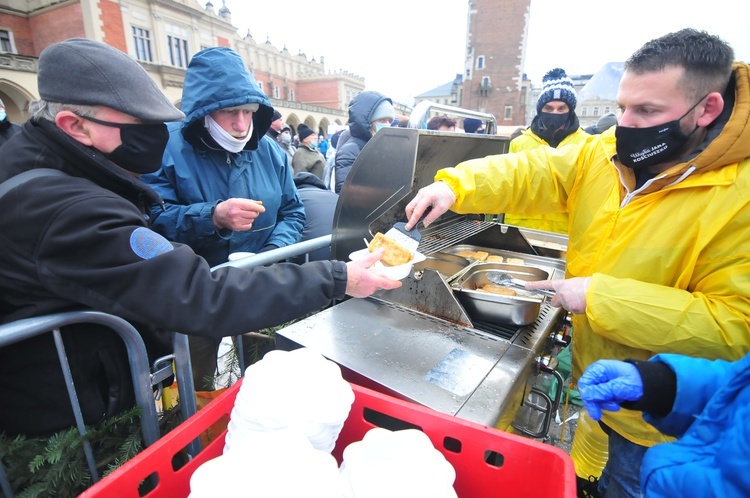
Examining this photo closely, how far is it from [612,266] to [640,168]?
0.47 m

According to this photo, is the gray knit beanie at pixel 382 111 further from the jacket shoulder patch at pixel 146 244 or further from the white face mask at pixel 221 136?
the jacket shoulder patch at pixel 146 244

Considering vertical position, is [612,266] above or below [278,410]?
above

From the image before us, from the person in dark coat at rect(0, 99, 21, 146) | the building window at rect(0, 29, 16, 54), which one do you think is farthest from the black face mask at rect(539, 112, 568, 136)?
the building window at rect(0, 29, 16, 54)

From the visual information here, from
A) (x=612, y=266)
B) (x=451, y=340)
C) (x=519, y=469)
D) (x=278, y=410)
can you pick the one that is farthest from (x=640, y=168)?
(x=278, y=410)

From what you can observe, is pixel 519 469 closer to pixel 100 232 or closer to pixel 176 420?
pixel 100 232

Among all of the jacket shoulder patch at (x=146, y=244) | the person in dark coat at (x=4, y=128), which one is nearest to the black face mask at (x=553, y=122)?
the jacket shoulder patch at (x=146, y=244)

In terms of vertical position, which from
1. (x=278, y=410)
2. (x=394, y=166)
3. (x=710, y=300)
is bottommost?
(x=278, y=410)

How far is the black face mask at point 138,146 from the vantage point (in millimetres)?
1389

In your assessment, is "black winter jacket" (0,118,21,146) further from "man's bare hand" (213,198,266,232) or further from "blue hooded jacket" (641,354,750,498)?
"blue hooded jacket" (641,354,750,498)

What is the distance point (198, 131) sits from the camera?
235cm

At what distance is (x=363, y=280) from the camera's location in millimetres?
1531

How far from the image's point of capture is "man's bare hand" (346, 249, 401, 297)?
4.97ft

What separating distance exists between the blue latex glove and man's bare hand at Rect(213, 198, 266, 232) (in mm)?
1771

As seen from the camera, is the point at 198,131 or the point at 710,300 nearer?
the point at 710,300
